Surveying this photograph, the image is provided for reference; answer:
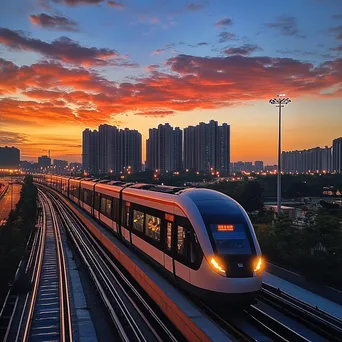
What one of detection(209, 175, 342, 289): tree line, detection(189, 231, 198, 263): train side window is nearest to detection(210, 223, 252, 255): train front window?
detection(189, 231, 198, 263): train side window

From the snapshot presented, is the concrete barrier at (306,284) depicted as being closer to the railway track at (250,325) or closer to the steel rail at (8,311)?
the railway track at (250,325)

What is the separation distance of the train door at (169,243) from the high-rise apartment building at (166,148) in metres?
113

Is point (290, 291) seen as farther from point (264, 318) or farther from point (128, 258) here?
point (128, 258)

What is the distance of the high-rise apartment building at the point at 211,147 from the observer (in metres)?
125

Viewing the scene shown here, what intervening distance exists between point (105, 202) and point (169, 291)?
13.9 m

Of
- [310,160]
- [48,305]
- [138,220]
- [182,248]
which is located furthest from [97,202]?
[310,160]

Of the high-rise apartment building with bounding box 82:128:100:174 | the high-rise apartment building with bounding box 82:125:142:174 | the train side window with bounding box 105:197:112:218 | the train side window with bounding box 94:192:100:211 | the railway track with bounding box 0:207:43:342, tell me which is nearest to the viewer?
the railway track with bounding box 0:207:43:342

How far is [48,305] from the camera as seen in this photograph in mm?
14320

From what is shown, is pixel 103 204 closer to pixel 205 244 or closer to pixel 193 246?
pixel 193 246

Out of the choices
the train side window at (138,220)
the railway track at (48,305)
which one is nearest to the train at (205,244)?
the train side window at (138,220)

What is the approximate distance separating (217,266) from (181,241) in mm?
1703

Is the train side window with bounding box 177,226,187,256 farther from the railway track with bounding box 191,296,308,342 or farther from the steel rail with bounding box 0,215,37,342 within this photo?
the steel rail with bounding box 0,215,37,342

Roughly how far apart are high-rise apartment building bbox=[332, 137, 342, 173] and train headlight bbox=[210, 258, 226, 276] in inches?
5258

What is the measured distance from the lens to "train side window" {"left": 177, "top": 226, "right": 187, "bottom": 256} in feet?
34.5
